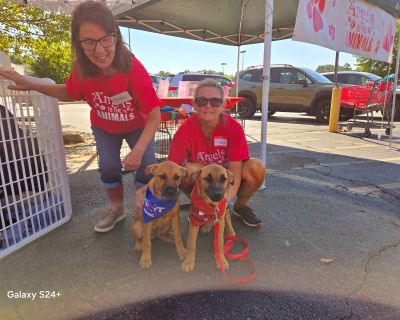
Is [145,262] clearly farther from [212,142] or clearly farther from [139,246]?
[212,142]

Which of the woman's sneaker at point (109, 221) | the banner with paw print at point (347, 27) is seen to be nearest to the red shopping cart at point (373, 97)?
the banner with paw print at point (347, 27)

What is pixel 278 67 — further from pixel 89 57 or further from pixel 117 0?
pixel 89 57

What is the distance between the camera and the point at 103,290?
197 cm

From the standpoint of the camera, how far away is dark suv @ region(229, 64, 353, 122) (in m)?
10.9

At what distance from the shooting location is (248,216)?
2.87 meters

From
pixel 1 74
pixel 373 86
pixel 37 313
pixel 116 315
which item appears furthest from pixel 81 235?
pixel 373 86

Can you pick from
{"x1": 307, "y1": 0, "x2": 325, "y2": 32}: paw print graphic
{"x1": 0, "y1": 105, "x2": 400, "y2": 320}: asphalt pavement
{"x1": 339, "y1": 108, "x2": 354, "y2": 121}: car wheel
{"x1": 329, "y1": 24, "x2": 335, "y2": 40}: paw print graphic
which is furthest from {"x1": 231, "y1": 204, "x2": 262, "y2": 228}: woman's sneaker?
{"x1": 339, "y1": 108, "x2": 354, "y2": 121}: car wheel

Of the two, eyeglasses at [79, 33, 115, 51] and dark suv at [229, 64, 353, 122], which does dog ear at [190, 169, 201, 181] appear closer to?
eyeglasses at [79, 33, 115, 51]

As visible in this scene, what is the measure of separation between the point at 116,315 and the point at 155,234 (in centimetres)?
87

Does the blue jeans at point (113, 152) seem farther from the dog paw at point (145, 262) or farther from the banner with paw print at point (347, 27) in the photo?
the banner with paw print at point (347, 27)

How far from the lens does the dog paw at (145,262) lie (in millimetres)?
2227

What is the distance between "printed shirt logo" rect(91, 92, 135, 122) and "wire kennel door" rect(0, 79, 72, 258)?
1.60ft

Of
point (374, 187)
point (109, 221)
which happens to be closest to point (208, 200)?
point (109, 221)

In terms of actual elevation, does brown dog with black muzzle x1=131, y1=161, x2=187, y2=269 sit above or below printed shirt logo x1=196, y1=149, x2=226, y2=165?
below
